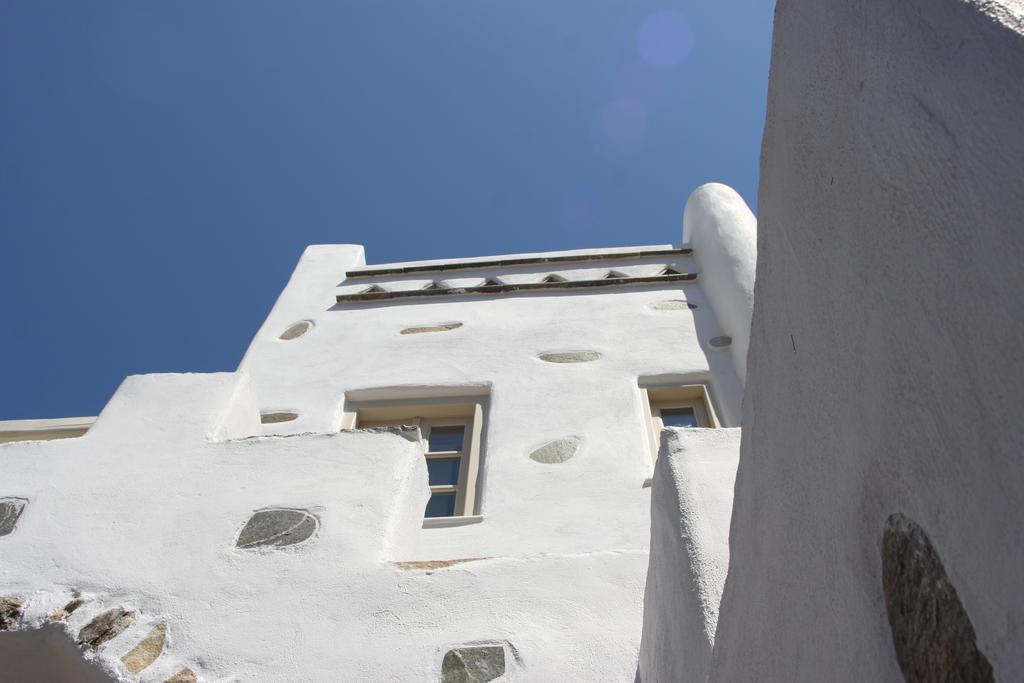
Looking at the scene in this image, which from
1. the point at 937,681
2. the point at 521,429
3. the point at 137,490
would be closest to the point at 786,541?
the point at 937,681

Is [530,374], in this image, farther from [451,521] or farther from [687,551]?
[687,551]

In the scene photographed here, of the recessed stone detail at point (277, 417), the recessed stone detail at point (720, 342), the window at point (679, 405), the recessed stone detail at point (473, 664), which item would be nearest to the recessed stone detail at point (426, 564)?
the recessed stone detail at point (473, 664)

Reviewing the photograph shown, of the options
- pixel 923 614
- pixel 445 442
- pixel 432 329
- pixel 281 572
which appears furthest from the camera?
pixel 432 329

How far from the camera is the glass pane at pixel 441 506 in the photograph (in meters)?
4.15

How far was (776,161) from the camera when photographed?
1.58 meters

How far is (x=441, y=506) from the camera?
4195mm

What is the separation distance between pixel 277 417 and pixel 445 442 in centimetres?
86

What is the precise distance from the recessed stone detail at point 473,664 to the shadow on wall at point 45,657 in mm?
998

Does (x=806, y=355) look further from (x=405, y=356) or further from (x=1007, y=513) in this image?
(x=405, y=356)

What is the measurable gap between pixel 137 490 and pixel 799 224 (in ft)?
8.69

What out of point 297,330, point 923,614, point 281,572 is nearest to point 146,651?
point 281,572

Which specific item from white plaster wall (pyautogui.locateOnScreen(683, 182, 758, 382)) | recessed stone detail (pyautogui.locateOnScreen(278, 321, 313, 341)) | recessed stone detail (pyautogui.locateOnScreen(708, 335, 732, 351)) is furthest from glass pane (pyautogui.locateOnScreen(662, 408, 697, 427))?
recessed stone detail (pyautogui.locateOnScreen(278, 321, 313, 341))

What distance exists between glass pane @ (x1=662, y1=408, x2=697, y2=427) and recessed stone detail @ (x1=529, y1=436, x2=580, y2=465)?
0.60 m

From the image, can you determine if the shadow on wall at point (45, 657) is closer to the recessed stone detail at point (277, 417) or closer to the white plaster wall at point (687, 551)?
the white plaster wall at point (687, 551)
